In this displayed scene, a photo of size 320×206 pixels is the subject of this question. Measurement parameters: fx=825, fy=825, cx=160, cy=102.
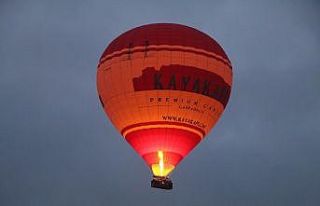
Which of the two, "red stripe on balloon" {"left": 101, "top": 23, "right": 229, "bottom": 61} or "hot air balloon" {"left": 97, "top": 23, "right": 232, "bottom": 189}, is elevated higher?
"red stripe on balloon" {"left": 101, "top": 23, "right": 229, "bottom": 61}

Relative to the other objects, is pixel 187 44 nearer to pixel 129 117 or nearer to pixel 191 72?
pixel 191 72

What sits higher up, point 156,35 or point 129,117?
point 156,35

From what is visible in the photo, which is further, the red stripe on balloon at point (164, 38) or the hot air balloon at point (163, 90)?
the red stripe on balloon at point (164, 38)

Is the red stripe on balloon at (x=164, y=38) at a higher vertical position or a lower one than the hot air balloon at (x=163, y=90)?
higher

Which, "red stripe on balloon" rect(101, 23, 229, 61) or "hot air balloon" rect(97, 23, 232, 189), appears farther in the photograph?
"red stripe on balloon" rect(101, 23, 229, 61)

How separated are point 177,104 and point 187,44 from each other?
2702 millimetres

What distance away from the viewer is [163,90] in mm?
35562

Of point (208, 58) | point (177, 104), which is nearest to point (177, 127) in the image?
point (177, 104)

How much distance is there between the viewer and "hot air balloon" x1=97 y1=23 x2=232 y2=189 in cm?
3562

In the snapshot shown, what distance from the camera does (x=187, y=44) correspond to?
36.1 metres

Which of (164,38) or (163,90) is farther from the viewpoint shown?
(164,38)

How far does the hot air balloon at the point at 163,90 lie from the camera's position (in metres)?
35.6

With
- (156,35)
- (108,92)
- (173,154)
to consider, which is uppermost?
(156,35)

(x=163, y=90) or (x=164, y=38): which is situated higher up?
(x=164, y=38)
